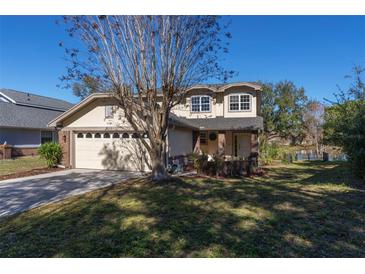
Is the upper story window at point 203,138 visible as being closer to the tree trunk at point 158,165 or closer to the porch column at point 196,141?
the porch column at point 196,141

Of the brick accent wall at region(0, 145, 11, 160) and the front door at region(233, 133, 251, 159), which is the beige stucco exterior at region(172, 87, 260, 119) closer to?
the front door at region(233, 133, 251, 159)

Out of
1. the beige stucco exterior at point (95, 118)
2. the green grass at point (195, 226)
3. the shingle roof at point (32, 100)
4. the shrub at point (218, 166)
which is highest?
the shingle roof at point (32, 100)

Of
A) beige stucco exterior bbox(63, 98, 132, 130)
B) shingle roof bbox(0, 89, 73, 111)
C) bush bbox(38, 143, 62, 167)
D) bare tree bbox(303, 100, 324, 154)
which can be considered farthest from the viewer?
bare tree bbox(303, 100, 324, 154)

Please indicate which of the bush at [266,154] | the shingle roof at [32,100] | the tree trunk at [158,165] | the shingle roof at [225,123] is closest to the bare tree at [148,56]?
the tree trunk at [158,165]

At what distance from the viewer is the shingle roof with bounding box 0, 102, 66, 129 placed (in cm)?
2156

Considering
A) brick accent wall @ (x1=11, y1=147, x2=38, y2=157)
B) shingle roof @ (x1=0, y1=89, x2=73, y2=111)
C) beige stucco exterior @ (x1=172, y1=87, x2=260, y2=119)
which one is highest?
shingle roof @ (x1=0, y1=89, x2=73, y2=111)

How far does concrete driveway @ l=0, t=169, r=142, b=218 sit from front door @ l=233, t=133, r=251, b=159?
36.3ft

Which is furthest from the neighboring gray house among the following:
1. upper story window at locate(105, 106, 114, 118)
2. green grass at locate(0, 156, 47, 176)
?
upper story window at locate(105, 106, 114, 118)

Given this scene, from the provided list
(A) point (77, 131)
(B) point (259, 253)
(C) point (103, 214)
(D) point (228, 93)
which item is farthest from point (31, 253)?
(D) point (228, 93)

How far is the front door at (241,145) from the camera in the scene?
19500 millimetres

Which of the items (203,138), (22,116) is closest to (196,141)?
(203,138)

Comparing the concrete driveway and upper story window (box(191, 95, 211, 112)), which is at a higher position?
upper story window (box(191, 95, 211, 112))

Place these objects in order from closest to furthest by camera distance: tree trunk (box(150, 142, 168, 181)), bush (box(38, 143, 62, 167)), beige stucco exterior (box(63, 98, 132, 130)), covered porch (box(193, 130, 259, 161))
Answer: tree trunk (box(150, 142, 168, 181)), beige stucco exterior (box(63, 98, 132, 130)), bush (box(38, 143, 62, 167)), covered porch (box(193, 130, 259, 161))

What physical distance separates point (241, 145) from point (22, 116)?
69.5 feet
